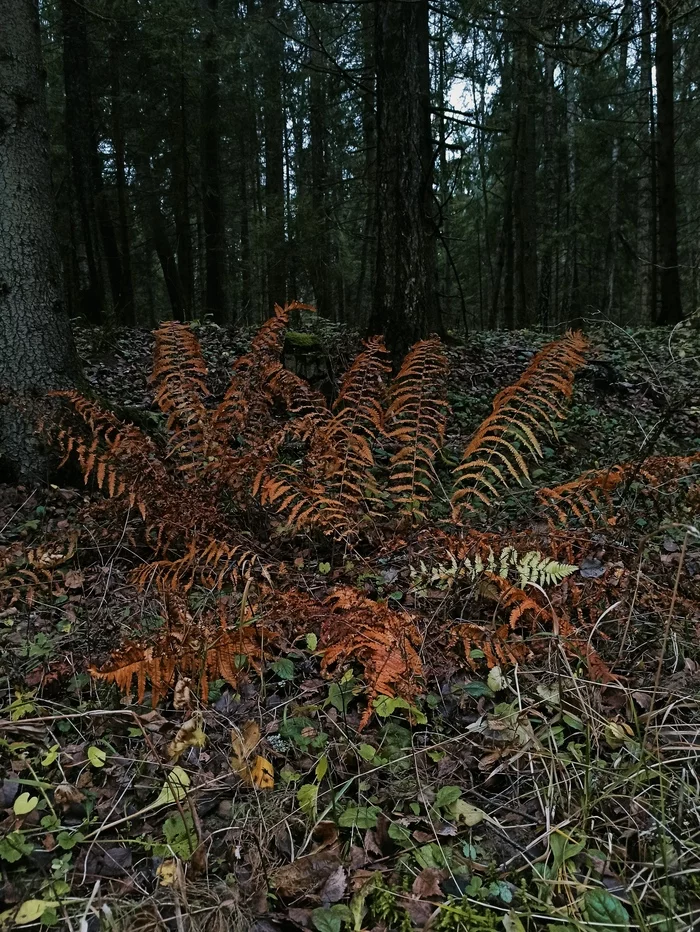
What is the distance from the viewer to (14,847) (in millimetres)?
1584

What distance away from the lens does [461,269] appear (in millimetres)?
21875

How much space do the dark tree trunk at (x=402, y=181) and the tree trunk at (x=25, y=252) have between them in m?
2.55

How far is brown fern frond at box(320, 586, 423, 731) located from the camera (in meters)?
2.04

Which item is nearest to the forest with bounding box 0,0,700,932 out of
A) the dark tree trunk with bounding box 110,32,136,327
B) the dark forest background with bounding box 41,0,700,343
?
the dark forest background with bounding box 41,0,700,343

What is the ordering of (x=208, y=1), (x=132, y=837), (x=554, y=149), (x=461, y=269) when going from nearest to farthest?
(x=132, y=837), (x=208, y=1), (x=554, y=149), (x=461, y=269)

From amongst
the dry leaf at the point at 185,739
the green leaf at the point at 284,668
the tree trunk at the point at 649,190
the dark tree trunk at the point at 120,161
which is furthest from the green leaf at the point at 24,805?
the tree trunk at the point at 649,190

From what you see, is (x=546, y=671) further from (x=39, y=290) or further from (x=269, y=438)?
(x=39, y=290)

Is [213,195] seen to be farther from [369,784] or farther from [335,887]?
[335,887]

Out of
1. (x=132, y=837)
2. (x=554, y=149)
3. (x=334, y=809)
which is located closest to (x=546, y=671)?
(x=334, y=809)

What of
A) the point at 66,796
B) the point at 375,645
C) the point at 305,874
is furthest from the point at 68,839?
the point at 375,645

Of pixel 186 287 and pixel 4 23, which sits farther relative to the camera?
pixel 186 287

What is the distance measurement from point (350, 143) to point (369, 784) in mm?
13450

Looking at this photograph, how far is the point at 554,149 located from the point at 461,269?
6316 millimetres

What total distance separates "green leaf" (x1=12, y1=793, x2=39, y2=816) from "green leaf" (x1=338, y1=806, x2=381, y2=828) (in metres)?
0.94
